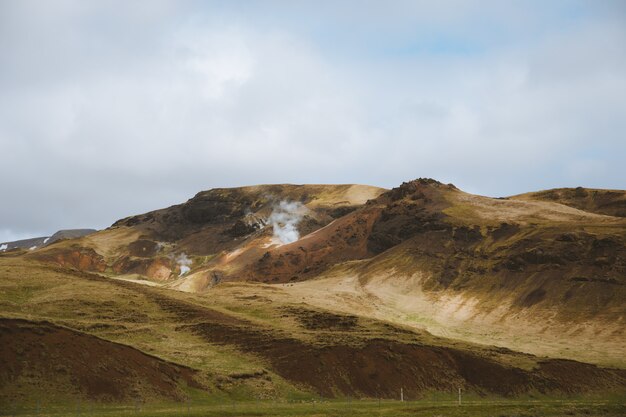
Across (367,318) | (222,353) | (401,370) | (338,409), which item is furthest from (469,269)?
(338,409)

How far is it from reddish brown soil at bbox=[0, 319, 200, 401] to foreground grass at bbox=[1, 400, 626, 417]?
2668 mm

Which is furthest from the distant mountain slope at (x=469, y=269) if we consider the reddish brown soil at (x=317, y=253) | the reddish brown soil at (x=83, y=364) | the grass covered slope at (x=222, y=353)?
the reddish brown soil at (x=83, y=364)

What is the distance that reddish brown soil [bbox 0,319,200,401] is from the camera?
62.2 metres

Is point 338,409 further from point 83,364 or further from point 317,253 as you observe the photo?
point 317,253

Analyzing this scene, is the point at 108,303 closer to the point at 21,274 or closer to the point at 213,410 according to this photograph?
the point at 21,274

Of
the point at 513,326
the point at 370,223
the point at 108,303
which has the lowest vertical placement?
the point at 513,326

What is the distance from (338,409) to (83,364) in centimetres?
2240

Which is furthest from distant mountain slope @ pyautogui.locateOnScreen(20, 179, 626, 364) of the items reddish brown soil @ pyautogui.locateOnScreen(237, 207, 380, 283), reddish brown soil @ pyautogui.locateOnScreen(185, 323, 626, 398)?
reddish brown soil @ pyautogui.locateOnScreen(185, 323, 626, 398)

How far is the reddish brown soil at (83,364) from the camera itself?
62.2 meters

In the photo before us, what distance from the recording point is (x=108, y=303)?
101125mm

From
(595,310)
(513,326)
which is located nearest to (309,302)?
(513,326)

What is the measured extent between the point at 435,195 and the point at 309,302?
6826 cm

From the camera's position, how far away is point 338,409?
6400 cm

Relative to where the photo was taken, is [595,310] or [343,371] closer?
[343,371]
